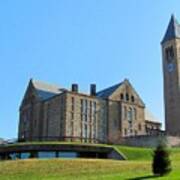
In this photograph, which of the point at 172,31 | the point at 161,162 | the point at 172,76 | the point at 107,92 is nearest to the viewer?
the point at 161,162

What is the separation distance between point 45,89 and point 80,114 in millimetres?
10130

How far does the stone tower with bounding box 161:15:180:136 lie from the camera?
276 ft

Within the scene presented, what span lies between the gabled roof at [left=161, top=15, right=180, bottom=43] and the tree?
52739 millimetres

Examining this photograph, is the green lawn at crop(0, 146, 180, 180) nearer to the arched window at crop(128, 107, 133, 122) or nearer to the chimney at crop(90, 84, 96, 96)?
the arched window at crop(128, 107, 133, 122)

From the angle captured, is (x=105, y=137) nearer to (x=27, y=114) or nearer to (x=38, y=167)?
(x=27, y=114)

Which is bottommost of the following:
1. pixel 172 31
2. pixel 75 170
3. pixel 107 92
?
pixel 75 170

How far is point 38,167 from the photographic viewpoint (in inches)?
1734

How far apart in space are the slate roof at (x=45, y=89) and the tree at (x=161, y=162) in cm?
4717

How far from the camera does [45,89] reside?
8750cm

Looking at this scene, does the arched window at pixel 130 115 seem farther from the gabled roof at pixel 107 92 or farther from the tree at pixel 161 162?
the tree at pixel 161 162

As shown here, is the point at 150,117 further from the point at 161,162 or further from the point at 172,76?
the point at 161,162

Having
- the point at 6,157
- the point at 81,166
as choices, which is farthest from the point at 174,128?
the point at 81,166

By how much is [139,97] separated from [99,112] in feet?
32.5

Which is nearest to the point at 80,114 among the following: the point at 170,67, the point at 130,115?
the point at 130,115
